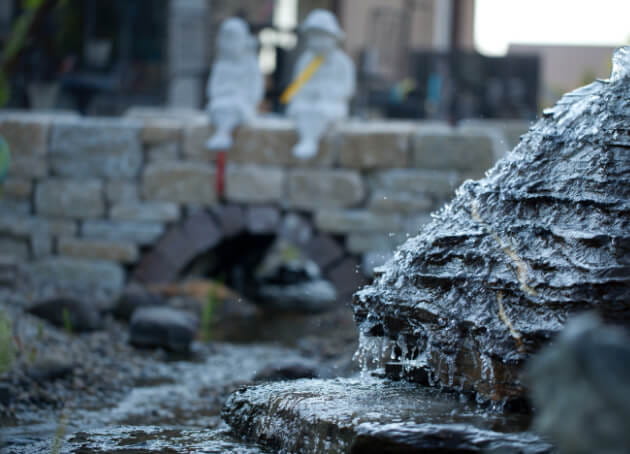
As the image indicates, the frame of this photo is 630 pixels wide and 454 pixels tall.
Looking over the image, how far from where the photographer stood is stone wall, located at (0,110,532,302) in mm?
7211

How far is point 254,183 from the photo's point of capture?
7484 millimetres

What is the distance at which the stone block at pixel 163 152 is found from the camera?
7.69 metres

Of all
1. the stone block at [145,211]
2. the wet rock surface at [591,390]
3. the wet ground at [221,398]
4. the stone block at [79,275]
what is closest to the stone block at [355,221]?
the wet ground at [221,398]

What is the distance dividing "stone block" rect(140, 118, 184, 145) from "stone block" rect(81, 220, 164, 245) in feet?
2.37

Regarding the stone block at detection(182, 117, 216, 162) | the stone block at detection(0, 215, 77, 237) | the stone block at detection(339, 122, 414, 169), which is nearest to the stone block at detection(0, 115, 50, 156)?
the stone block at detection(0, 215, 77, 237)

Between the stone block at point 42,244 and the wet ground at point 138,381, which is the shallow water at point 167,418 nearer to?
the wet ground at point 138,381

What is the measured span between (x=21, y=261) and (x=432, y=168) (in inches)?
149

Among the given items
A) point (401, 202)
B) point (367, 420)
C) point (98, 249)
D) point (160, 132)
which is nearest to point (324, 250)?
point (401, 202)

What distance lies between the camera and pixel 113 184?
7848 millimetres

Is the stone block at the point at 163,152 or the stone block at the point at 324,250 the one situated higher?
the stone block at the point at 163,152

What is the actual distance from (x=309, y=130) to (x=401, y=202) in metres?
0.94

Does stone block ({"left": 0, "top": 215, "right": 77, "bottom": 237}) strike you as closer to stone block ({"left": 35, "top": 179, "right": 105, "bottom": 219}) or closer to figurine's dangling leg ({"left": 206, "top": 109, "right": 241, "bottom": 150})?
stone block ({"left": 35, "top": 179, "right": 105, "bottom": 219})

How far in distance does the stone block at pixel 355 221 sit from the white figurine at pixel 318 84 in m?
0.54

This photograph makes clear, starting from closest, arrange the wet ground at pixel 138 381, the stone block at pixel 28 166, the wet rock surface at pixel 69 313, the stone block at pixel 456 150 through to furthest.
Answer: the wet ground at pixel 138 381, the wet rock surface at pixel 69 313, the stone block at pixel 456 150, the stone block at pixel 28 166
